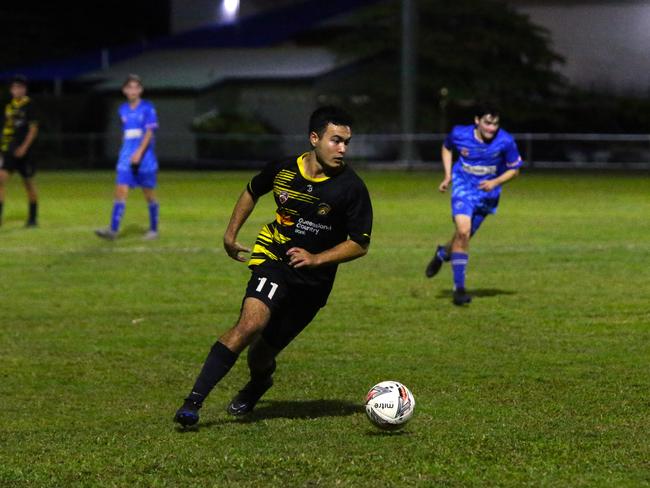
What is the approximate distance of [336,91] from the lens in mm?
57031

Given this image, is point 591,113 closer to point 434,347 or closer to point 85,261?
point 85,261

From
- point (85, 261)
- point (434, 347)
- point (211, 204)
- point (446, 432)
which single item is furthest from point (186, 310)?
point (211, 204)

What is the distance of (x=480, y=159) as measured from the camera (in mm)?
12922

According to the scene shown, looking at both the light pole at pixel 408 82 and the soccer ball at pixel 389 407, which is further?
the light pole at pixel 408 82

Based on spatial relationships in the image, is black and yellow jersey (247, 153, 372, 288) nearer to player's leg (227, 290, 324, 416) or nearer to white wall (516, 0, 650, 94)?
player's leg (227, 290, 324, 416)

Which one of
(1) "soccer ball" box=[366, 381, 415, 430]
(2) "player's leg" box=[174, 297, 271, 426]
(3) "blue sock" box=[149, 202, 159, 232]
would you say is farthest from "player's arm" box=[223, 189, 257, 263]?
(3) "blue sock" box=[149, 202, 159, 232]

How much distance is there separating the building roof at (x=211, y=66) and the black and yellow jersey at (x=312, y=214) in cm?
4909

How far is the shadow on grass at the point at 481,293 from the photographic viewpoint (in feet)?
43.0

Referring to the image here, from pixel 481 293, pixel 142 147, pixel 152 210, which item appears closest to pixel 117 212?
pixel 152 210

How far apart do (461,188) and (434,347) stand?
3165 mm

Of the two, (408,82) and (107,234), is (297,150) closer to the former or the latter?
(408,82)

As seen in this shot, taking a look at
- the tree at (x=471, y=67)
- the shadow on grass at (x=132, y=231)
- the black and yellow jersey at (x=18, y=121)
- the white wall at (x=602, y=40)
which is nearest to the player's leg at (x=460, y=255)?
the shadow on grass at (x=132, y=231)

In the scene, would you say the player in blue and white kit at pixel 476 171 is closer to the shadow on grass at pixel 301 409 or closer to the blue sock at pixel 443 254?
the blue sock at pixel 443 254

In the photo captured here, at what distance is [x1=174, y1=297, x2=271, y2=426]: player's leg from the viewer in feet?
23.4
